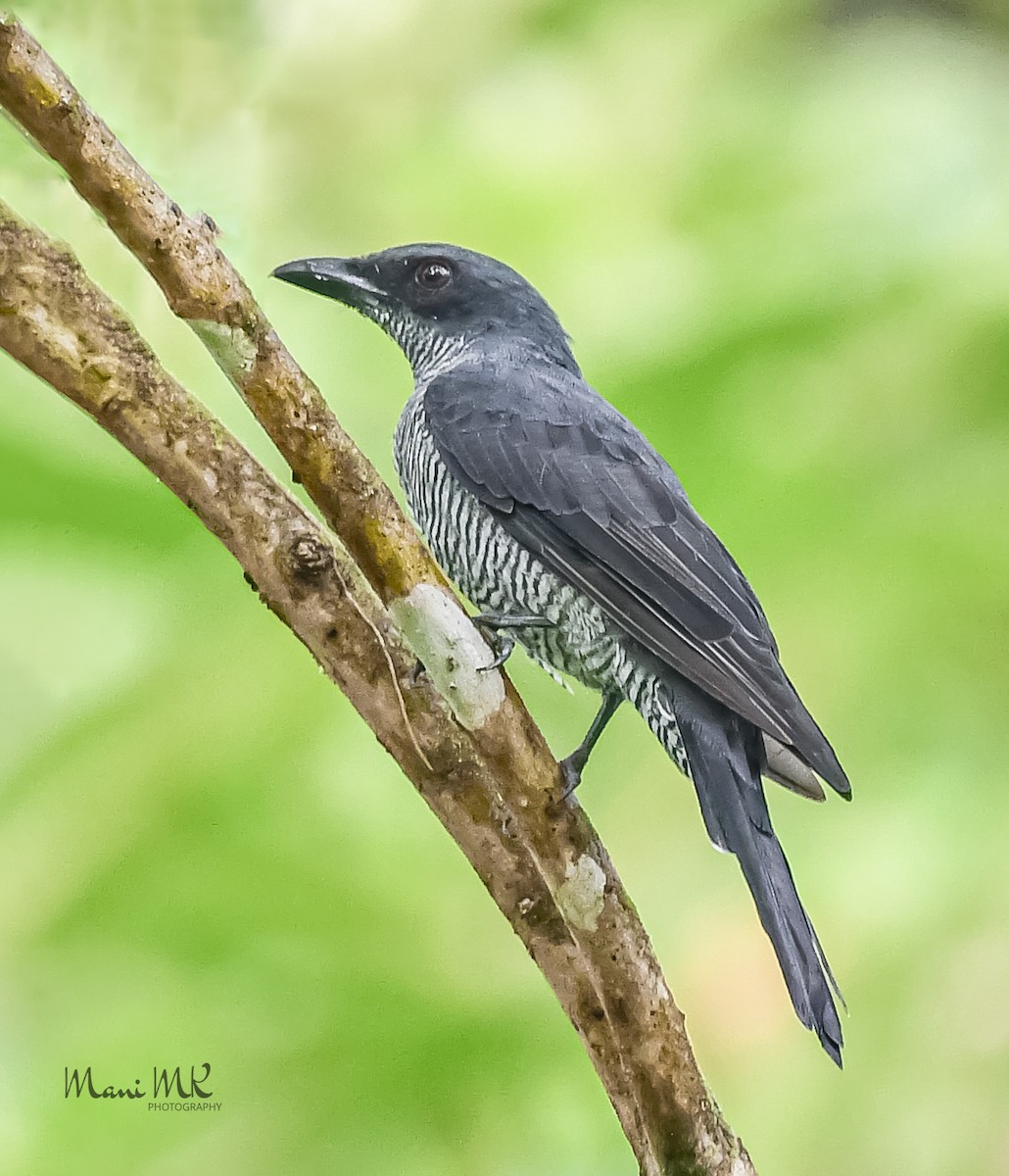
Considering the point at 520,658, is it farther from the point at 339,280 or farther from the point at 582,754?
the point at 582,754

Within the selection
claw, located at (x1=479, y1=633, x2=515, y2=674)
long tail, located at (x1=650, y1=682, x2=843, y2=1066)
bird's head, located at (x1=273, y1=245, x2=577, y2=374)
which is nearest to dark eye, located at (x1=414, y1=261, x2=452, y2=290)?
bird's head, located at (x1=273, y1=245, x2=577, y2=374)

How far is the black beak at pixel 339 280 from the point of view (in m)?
2.43

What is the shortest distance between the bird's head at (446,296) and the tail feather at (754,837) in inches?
31.8

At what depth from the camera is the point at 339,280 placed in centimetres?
247

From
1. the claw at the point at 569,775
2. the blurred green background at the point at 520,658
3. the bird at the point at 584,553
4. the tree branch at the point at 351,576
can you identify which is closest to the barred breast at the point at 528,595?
the bird at the point at 584,553

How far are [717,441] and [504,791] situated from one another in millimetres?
1496

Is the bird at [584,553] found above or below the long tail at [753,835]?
above

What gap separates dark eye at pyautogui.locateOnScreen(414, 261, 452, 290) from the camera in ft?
8.17

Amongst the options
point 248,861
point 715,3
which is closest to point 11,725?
point 248,861

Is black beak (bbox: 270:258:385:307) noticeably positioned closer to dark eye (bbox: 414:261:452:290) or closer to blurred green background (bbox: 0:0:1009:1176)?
dark eye (bbox: 414:261:452:290)

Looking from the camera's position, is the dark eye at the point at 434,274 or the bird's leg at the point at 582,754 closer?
the bird's leg at the point at 582,754

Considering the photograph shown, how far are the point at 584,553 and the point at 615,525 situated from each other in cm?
6

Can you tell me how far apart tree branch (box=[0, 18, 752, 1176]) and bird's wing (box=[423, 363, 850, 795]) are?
28 cm

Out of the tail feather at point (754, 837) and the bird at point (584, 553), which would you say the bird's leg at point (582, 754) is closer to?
the bird at point (584, 553)
